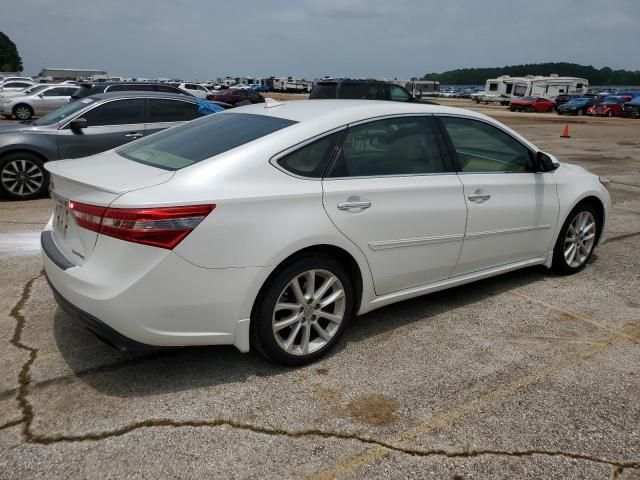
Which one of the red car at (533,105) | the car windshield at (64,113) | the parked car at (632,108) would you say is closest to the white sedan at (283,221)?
the car windshield at (64,113)

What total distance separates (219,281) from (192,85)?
36143mm

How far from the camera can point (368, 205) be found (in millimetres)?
3445

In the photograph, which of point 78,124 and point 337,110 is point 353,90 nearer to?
Result: point 78,124

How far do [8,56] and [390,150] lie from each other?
17080 cm

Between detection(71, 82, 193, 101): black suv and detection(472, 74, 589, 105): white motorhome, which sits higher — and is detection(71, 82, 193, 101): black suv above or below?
below

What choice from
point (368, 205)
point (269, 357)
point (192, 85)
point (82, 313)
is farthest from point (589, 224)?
point (192, 85)

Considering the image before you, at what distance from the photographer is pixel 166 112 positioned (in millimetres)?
8680

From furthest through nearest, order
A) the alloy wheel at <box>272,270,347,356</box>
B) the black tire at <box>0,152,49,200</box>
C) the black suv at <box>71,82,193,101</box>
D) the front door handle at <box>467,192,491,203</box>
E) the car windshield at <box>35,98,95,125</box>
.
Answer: the black suv at <box>71,82,193,101</box> → the car windshield at <box>35,98,95,125</box> → the black tire at <box>0,152,49,200</box> → the front door handle at <box>467,192,491,203</box> → the alloy wheel at <box>272,270,347,356</box>

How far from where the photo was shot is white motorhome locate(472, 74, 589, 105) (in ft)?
183

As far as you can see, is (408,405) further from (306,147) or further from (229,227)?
(306,147)

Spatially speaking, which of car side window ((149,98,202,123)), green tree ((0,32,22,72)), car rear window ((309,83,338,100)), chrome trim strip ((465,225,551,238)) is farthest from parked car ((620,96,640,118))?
green tree ((0,32,22,72))

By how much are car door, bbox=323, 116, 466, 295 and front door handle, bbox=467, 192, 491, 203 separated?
0.41 ft

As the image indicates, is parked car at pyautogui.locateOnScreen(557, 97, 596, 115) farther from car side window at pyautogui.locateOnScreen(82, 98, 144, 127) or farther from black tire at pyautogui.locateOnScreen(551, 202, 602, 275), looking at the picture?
black tire at pyautogui.locateOnScreen(551, 202, 602, 275)

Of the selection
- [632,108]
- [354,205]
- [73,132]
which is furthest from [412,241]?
[632,108]
